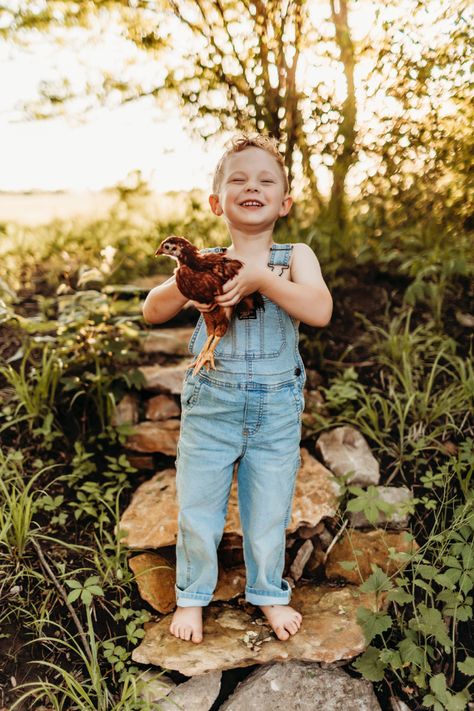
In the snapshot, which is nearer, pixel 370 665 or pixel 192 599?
pixel 370 665

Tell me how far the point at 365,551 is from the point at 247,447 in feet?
2.36

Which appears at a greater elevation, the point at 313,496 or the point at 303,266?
the point at 303,266

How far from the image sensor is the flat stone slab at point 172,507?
2213 millimetres

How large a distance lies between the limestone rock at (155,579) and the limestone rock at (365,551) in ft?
1.97

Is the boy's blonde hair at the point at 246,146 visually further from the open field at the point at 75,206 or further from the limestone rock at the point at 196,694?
the open field at the point at 75,206

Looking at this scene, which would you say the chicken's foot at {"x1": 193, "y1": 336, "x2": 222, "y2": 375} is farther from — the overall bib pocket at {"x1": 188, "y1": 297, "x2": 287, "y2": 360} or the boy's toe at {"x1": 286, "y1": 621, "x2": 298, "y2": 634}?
the boy's toe at {"x1": 286, "y1": 621, "x2": 298, "y2": 634}

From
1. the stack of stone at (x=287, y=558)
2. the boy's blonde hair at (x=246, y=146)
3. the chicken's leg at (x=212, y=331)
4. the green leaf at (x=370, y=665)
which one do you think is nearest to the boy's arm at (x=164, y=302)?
the chicken's leg at (x=212, y=331)

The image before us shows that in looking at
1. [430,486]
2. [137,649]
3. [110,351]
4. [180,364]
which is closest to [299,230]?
[180,364]

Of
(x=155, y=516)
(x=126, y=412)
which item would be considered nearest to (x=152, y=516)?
(x=155, y=516)

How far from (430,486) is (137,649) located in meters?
1.23

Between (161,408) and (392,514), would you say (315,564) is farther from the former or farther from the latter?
(161,408)

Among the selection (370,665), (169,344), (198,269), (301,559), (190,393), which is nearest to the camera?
(198,269)

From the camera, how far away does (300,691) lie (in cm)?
184

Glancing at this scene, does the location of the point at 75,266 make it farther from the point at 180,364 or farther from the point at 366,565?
the point at 366,565
